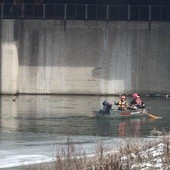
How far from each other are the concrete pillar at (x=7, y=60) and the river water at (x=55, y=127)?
15.2ft

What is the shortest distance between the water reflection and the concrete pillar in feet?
18.2

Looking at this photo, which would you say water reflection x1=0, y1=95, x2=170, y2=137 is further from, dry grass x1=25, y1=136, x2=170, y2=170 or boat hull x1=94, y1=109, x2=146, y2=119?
dry grass x1=25, y1=136, x2=170, y2=170

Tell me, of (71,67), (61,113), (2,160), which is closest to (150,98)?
(71,67)

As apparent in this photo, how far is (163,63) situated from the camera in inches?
1966

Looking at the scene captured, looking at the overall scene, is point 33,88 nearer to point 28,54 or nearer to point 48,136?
point 28,54

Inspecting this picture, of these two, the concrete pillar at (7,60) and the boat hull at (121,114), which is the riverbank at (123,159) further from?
the concrete pillar at (7,60)

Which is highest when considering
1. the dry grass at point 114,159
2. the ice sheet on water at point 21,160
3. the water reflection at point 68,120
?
the dry grass at point 114,159

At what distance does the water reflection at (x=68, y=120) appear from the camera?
24.9 metres

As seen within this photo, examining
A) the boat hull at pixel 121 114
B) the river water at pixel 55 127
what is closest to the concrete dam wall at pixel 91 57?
the river water at pixel 55 127

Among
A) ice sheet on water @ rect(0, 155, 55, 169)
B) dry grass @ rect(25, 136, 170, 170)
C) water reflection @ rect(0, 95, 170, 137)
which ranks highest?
dry grass @ rect(25, 136, 170, 170)

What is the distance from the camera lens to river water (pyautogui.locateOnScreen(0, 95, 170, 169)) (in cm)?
1723

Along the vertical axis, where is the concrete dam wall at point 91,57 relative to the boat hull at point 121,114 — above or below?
above

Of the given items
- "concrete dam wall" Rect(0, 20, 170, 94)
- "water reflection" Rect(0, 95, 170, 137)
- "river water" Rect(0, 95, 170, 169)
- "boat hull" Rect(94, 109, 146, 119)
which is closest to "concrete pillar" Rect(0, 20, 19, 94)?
"concrete dam wall" Rect(0, 20, 170, 94)

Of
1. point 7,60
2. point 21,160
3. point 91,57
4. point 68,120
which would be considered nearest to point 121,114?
point 68,120
